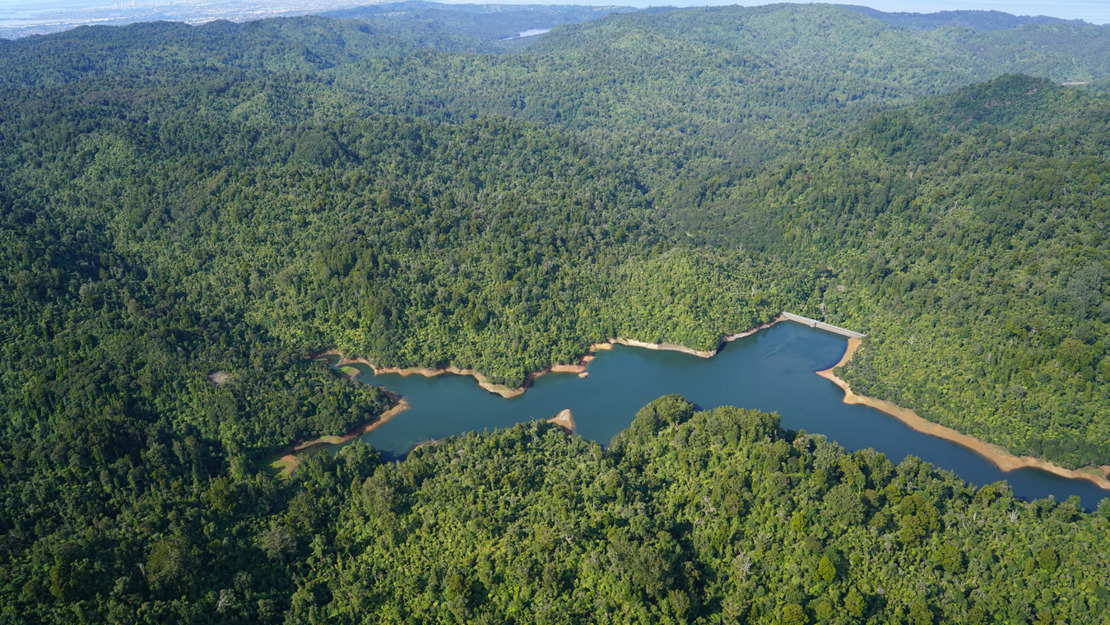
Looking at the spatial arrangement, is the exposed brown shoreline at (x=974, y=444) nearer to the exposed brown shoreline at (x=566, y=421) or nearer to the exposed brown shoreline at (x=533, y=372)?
the exposed brown shoreline at (x=533, y=372)

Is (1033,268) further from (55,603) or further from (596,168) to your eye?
(55,603)

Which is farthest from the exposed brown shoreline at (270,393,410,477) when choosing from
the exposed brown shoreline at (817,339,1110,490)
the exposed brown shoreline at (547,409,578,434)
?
the exposed brown shoreline at (817,339,1110,490)

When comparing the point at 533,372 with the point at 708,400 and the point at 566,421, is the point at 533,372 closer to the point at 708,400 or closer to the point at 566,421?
the point at 566,421

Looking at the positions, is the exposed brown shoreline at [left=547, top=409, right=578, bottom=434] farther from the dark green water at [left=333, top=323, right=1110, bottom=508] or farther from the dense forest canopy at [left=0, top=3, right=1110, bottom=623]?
the dense forest canopy at [left=0, top=3, right=1110, bottom=623]

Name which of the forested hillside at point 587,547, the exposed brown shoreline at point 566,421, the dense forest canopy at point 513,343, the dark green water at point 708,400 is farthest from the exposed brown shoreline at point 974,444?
the exposed brown shoreline at point 566,421

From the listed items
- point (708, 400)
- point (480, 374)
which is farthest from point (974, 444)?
point (480, 374)
